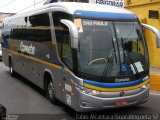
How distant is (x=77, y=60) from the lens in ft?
26.1

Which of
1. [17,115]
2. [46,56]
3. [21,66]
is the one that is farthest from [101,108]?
[21,66]

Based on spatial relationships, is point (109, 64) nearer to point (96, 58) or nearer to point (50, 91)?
point (96, 58)

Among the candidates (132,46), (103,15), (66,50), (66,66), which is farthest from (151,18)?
(66,66)

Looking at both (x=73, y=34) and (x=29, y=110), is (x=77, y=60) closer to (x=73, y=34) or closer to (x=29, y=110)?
(x=73, y=34)

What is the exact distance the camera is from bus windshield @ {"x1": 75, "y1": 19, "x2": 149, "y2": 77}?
802cm

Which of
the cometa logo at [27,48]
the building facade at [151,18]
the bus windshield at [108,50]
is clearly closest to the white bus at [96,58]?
the bus windshield at [108,50]

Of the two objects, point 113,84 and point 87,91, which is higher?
point 113,84

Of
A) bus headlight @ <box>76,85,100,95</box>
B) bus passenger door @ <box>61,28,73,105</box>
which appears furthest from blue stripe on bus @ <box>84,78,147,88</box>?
bus passenger door @ <box>61,28,73,105</box>

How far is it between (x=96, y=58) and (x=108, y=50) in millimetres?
382

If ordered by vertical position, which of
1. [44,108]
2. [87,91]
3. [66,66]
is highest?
[66,66]

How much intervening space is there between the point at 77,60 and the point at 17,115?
2308mm

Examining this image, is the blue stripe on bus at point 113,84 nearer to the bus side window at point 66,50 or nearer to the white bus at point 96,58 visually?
the white bus at point 96,58

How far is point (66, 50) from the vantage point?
8625 millimetres

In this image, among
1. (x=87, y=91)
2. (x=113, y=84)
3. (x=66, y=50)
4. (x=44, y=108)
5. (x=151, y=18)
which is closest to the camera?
(x=87, y=91)
